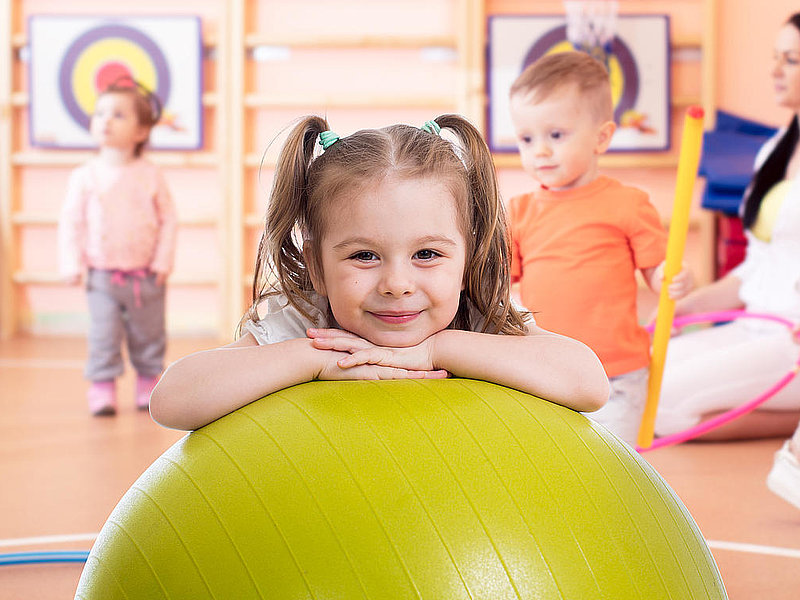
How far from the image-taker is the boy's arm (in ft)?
3.82

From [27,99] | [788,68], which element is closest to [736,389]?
[788,68]

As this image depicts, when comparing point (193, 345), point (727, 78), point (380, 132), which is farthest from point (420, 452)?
point (727, 78)

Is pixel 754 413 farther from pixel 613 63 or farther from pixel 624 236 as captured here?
pixel 613 63

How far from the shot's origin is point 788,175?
3.20 metres

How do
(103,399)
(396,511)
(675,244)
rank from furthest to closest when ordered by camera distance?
1. (103,399)
2. (675,244)
3. (396,511)

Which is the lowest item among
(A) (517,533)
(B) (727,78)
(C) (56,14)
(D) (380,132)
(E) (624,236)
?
(A) (517,533)

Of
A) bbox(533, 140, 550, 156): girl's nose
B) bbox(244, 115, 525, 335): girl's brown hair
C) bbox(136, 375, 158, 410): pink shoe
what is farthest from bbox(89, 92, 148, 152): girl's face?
bbox(244, 115, 525, 335): girl's brown hair

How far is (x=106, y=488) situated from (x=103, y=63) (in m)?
3.55

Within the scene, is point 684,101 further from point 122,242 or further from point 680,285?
point 680,285

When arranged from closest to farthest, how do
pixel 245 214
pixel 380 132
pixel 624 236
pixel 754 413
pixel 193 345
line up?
pixel 380 132, pixel 624 236, pixel 754 413, pixel 193 345, pixel 245 214

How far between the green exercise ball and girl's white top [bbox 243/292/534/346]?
0.19 m

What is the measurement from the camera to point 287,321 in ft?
4.33

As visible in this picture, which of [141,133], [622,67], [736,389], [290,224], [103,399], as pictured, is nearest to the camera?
[290,224]

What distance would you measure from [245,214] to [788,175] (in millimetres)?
3035
